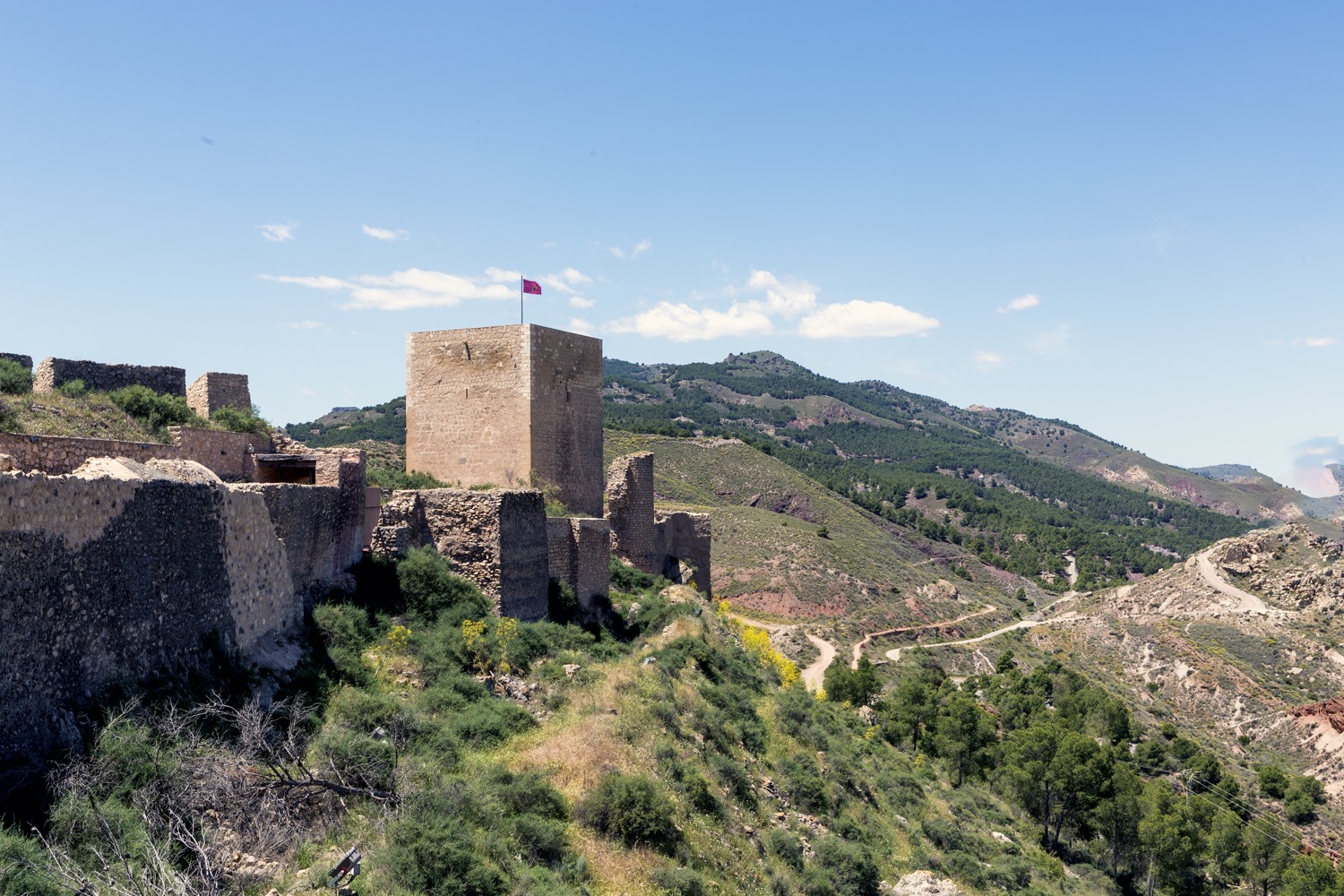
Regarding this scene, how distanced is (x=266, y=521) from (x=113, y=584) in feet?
9.79

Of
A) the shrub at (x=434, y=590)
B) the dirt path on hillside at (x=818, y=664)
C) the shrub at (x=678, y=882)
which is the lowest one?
the dirt path on hillside at (x=818, y=664)

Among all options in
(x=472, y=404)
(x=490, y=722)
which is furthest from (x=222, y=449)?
(x=490, y=722)

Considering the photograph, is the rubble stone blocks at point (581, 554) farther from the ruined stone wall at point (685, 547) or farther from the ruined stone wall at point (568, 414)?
the ruined stone wall at point (685, 547)

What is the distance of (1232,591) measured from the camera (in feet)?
178

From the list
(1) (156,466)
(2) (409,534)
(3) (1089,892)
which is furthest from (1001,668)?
(1) (156,466)

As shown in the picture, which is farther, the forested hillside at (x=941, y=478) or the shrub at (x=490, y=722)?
the forested hillside at (x=941, y=478)

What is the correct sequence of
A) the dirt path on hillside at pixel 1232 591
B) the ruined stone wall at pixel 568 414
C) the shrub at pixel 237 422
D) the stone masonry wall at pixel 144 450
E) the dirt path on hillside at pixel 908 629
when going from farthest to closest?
the dirt path on hillside at pixel 1232 591 < the dirt path on hillside at pixel 908 629 < the ruined stone wall at pixel 568 414 < the shrub at pixel 237 422 < the stone masonry wall at pixel 144 450

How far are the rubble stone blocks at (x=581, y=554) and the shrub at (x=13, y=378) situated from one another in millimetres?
7500

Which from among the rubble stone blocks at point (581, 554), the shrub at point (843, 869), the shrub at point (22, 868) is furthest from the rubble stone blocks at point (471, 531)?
the shrub at point (22, 868)

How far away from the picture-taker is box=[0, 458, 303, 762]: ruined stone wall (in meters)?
7.03

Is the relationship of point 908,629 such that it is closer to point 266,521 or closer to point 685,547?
point 685,547

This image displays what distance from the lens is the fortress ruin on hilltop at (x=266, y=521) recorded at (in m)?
7.37

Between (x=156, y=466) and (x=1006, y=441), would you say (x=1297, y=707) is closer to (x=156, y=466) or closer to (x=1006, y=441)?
(x=156, y=466)

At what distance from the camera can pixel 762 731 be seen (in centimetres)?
1675
